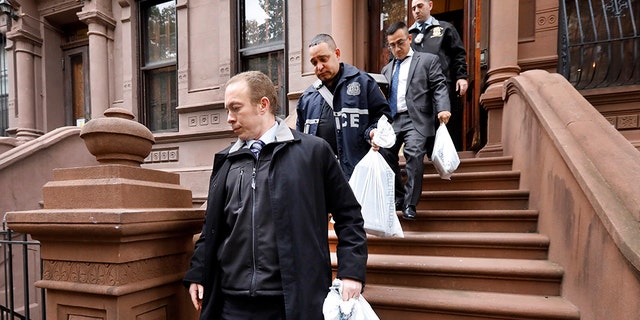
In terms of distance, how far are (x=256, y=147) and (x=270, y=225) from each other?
0.38 metres

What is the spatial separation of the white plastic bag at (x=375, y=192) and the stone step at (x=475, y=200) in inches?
44.8

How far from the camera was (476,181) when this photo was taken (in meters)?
3.76

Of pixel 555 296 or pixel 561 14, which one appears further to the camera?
pixel 561 14

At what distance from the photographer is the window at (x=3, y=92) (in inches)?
400

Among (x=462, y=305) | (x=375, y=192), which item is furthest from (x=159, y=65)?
(x=462, y=305)

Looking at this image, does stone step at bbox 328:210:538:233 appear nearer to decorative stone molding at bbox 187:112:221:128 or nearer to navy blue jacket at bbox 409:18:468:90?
navy blue jacket at bbox 409:18:468:90

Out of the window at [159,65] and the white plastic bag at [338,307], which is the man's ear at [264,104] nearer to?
the white plastic bag at [338,307]

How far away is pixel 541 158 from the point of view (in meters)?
3.09

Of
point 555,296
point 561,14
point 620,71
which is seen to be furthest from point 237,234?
point 620,71

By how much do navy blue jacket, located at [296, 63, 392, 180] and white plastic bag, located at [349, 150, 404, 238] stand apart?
0.72 feet

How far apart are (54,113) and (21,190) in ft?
13.1

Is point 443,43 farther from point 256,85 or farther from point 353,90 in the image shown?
point 256,85

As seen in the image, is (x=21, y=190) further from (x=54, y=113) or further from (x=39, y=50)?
(x=39, y=50)

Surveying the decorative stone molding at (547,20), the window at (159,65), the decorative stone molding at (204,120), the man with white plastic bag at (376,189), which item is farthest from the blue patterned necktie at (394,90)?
the window at (159,65)
